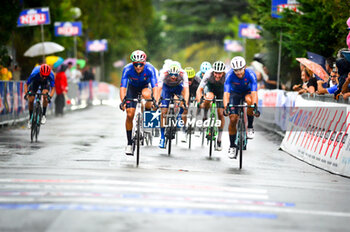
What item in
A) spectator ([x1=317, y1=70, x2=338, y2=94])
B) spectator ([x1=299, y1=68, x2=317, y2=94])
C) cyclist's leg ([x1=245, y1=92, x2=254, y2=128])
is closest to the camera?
cyclist's leg ([x1=245, y1=92, x2=254, y2=128])

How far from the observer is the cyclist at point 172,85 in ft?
53.9

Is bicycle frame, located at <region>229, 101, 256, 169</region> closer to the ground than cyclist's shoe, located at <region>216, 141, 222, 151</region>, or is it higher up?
higher up

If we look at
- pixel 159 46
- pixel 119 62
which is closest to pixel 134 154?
pixel 119 62

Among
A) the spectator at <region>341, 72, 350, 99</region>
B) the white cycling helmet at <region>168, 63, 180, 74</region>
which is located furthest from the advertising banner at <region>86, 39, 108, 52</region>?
the spectator at <region>341, 72, 350, 99</region>

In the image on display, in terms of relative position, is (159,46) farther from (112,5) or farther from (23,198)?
(23,198)

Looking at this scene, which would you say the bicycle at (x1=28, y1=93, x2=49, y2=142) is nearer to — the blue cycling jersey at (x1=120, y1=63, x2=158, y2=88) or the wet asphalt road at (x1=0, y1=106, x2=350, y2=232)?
the wet asphalt road at (x1=0, y1=106, x2=350, y2=232)

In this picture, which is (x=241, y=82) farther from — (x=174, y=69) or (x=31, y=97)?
(x=31, y=97)

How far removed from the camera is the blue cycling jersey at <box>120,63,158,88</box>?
1511 cm

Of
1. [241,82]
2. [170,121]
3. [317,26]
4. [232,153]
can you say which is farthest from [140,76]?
[317,26]

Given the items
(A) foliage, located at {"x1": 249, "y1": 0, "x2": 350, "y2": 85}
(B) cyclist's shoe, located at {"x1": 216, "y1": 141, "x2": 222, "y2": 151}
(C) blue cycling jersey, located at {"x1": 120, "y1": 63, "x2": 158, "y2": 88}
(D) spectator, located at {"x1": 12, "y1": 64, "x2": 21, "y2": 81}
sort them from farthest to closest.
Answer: (D) spectator, located at {"x1": 12, "y1": 64, "x2": 21, "y2": 81}, (A) foliage, located at {"x1": 249, "y1": 0, "x2": 350, "y2": 85}, (B) cyclist's shoe, located at {"x1": 216, "y1": 141, "x2": 222, "y2": 151}, (C) blue cycling jersey, located at {"x1": 120, "y1": 63, "x2": 158, "y2": 88}

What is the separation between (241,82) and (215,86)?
218 cm

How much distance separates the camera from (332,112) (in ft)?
48.0

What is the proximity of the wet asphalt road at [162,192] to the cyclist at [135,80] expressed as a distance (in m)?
0.70

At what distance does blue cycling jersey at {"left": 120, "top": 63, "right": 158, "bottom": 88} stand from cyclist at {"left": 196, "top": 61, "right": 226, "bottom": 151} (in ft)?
4.60
